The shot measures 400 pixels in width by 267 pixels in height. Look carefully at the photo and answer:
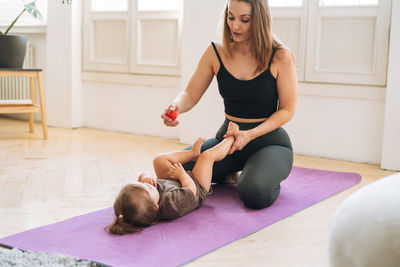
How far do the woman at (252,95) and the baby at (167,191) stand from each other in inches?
4.8

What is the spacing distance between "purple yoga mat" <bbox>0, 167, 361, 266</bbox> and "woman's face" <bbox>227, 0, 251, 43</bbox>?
0.76 m

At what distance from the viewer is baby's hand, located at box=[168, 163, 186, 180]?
2.23 metres

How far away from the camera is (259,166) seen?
2.35 meters

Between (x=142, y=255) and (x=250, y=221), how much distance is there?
1.88 feet

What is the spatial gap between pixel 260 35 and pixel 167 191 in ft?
2.78

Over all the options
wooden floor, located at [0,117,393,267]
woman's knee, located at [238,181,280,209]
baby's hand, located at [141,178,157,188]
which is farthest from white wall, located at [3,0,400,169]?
baby's hand, located at [141,178,157,188]

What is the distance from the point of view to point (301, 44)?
12.0 ft

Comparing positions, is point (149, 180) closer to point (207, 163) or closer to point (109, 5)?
point (207, 163)

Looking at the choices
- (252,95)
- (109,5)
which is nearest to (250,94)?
(252,95)

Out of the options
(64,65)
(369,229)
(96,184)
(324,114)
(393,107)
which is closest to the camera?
(369,229)

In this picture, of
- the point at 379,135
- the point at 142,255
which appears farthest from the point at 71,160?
the point at 379,135

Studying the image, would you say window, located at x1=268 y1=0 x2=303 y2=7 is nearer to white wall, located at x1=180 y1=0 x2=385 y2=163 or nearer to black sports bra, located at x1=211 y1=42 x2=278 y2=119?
white wall, located at x1=180 y1=0 x2=385 y2=163

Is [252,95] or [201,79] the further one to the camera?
[201,79]

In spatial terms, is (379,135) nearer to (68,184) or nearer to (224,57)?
(224,57)
